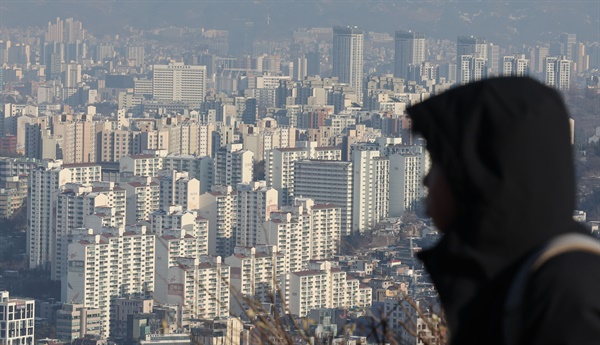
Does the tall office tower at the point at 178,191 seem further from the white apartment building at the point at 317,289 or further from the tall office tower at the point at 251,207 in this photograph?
the white apartment building at the point at 317,289

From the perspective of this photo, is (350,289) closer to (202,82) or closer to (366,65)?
(202,82)

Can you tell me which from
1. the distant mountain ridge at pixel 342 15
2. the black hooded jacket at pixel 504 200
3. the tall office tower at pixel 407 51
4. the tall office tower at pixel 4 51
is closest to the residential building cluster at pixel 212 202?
the black hooded jacket at pixel 504 200

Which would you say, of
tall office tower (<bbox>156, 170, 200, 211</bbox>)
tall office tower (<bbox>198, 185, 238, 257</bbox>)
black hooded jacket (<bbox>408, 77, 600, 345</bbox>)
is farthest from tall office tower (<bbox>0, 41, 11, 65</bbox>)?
black hooded jacket (<bbox>408, 77, 600, 345</bbox>)

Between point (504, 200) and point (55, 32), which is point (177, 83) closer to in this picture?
point (55, 32)

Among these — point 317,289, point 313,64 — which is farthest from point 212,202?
point 313,64

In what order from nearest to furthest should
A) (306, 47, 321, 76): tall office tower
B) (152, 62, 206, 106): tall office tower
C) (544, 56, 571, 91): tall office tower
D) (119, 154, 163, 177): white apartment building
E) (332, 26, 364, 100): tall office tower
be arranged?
(119, 154, 163, 177): white apartment building → (544, 56, 571, 91): tall office tower → (152, 62, 206, 106): tall office tower → (332, 26, 364, 100): tall office tower → (306, 47, 321, 76): tall office tower

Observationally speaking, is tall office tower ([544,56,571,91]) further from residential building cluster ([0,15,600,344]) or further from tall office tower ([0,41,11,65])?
tall office tower ([0,41,11,65])
